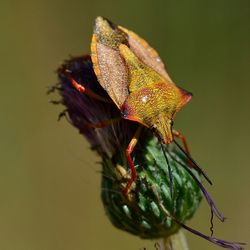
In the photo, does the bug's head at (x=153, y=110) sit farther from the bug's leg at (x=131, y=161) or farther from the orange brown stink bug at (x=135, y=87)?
the bug's leg at (x=131, y=161)

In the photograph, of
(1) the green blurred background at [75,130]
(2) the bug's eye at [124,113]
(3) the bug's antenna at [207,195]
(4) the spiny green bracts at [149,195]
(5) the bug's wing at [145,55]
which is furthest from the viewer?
(1) the green blurred background at [75,130]

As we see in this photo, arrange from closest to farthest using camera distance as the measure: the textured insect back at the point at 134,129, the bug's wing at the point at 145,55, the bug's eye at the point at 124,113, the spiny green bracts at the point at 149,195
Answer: the bug's eye at the point at 124,113 → the textured insect back at the point at 134,129 → the spiny green bracts at the point at 149,195 → the bug's wing at the point at 145,55

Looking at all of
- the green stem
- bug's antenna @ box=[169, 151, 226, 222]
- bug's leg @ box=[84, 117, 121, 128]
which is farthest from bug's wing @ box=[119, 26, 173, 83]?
the green stem

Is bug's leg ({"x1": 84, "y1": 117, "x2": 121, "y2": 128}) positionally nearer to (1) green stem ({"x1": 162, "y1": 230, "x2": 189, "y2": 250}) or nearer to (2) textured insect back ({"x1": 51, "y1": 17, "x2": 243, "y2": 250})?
(2) textured insect back ({"x1": 51, "y1": 17, "x2": 243, "y2": 250})

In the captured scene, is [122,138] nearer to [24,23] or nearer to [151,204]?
[151,204]

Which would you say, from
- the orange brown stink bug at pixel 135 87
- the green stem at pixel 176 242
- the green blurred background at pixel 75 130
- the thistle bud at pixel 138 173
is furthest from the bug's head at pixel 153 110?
the green blurred background at pixel 75 130

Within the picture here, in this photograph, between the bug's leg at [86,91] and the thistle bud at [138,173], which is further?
the bug's leg at [86,91]

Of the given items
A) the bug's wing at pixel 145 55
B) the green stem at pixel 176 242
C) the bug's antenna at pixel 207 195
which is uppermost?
the bug's wing at pixel 145 55

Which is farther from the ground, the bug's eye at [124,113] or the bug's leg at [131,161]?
the bug's eye at [124,113]
